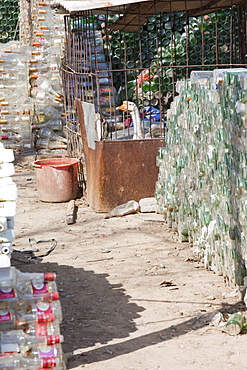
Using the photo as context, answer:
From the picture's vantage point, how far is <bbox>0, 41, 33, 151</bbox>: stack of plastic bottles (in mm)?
13156

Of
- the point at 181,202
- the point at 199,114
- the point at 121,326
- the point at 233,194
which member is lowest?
the point at 121,326

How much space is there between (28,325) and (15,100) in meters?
9.70

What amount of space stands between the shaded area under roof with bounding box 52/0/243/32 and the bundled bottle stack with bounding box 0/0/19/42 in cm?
1000

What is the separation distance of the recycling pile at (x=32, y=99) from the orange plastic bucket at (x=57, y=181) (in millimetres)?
3461

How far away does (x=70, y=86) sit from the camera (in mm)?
11281

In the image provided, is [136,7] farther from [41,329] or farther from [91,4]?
[41,329]

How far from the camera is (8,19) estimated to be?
22.0 metres

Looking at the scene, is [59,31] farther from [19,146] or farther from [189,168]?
[189,168]

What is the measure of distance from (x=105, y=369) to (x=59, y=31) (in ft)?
34.9

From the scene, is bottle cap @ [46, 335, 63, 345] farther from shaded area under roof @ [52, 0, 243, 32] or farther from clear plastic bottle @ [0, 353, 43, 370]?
shaded area under roof @ [52, 0, 243, 32]

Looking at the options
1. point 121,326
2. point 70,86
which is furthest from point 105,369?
point 70,86

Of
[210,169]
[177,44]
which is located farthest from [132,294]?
[177,44]

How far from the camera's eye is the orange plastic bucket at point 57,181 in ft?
31.7

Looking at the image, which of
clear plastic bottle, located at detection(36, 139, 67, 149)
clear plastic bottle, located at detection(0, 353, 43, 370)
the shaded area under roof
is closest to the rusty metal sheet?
the shaded area under roof
